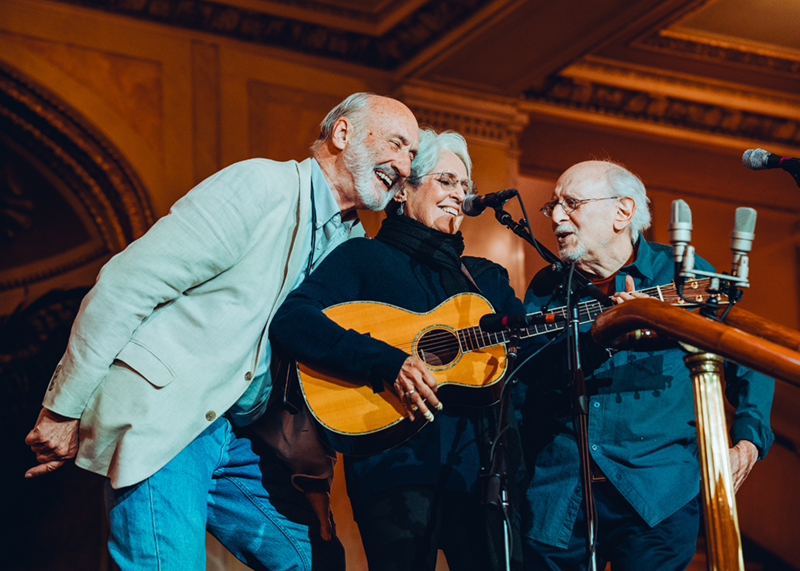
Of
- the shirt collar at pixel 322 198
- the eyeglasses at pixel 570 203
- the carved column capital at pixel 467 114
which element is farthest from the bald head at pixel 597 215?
the carved column capital at pixel 467 114

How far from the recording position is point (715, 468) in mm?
1869

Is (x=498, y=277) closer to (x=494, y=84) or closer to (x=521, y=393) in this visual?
(x=521, y=393)

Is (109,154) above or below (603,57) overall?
below

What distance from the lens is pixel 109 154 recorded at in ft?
18.5

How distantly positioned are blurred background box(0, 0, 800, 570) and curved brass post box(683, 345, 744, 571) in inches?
147

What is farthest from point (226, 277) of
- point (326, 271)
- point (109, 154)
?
point (109, 154)

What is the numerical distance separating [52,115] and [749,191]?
582 centimetres

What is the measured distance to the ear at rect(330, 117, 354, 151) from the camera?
289 centimetres

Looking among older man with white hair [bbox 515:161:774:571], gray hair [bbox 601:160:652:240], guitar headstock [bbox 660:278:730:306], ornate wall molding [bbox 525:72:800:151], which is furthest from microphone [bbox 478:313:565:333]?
ornate wall molding [bbox 525:72:800:151]

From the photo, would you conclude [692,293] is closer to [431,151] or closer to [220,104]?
[431,151]

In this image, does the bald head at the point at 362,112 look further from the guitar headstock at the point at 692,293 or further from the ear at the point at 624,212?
the guitar headstock at the point at 692,293

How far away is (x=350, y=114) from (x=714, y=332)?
151 centimetres

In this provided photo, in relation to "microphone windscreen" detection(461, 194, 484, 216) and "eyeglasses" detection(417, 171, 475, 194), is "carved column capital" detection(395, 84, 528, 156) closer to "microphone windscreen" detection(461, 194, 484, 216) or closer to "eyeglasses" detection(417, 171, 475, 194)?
"eyeglasses" detection(417, 171, 475, 194)

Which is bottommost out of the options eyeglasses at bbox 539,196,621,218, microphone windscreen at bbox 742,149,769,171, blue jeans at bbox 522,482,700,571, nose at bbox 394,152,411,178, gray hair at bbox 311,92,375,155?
blue jeans at bbox 522,482,700,571
